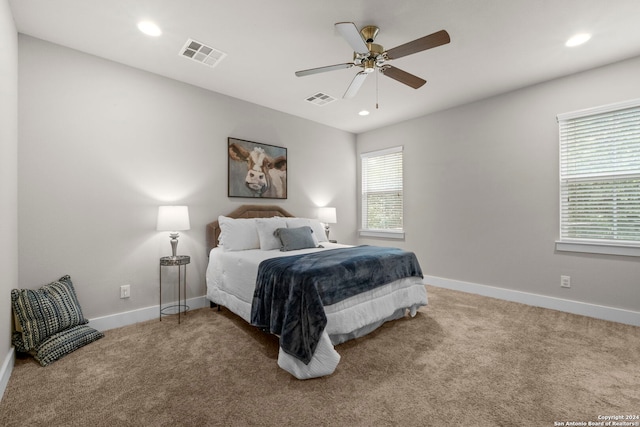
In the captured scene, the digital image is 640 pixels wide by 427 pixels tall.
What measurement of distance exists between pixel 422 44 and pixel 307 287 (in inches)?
79.7

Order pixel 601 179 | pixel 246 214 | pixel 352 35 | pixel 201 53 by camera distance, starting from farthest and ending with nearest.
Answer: pixel 246 214 < pixel 601 179 < pixel 201 53 < pixel 352 35

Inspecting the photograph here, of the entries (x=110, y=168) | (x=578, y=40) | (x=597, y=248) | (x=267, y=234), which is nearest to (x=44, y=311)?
(x=110, y=168)

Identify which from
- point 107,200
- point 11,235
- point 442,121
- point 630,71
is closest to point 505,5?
point 630,71

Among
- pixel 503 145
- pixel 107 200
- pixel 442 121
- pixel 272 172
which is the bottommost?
pixel 107 200

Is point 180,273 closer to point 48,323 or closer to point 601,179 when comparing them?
point 48,323

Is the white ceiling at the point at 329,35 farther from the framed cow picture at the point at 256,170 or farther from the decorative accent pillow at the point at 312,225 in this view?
the decorative accent pillow at the point at 312,225

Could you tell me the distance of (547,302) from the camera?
3.54 m

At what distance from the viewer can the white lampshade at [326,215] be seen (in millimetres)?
4824

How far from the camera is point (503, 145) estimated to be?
12.9 ft

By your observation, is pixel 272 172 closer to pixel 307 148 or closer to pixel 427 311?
pixel 307 148

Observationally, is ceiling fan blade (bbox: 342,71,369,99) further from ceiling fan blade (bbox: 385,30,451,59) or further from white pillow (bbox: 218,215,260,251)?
white pillow (bbox: 218,215,260,251)

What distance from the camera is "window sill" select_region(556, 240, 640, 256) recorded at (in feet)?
9.89

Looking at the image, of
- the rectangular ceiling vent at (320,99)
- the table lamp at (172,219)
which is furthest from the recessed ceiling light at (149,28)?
the rectangular ceiling vent at (320,99)

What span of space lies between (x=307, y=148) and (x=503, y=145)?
9.50 ft
